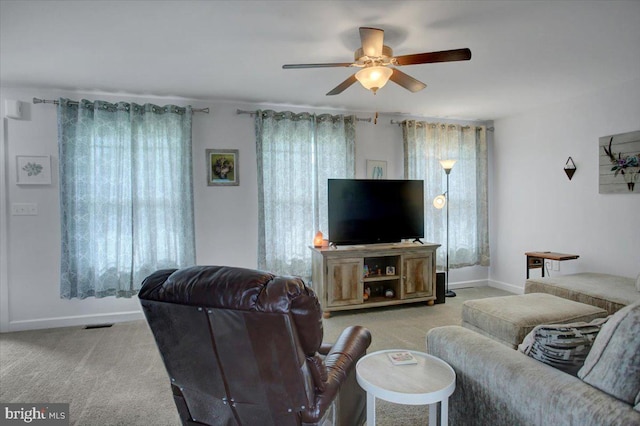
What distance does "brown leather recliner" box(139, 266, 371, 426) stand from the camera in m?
1.23

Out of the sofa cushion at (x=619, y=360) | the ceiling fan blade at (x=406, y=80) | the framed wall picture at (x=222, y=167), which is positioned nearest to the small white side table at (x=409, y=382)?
the sofa cushion at (x=619, y=360)

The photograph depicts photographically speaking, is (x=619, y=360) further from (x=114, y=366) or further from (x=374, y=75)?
(x=114, y=366)

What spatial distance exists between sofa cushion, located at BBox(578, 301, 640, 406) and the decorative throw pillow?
4.1 inches

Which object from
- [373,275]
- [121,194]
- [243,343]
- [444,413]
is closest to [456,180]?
[373,275]

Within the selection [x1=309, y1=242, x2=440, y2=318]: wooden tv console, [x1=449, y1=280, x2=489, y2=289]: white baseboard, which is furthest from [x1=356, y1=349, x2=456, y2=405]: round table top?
[x1=449, y1=280, x2=489, y2=289]: white baseboard

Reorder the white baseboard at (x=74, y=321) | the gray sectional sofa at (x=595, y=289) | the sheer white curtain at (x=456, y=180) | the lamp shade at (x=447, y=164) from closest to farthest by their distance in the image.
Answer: the gray sectional sofa at (x=595, y=289) < the white baseboard at (x=74, y=321) < the lamp shade at (x=447, y=164) < the sheer white curtain at (x=456, y=180)

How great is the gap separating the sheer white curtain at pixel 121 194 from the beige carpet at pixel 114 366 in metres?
0.59

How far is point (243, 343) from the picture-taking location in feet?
4.17

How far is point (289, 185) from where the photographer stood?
4.43m

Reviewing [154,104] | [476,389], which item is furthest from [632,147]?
[154,104]

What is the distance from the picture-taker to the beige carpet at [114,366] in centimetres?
226

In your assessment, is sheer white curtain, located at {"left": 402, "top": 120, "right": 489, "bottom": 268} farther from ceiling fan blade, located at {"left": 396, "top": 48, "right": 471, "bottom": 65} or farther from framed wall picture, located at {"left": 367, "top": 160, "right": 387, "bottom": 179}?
ceiling fan blade, located at {"left": 396, "top": 48, "right": 471, "bottom": 65}

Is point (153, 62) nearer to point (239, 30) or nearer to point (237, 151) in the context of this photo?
point (239, 30)

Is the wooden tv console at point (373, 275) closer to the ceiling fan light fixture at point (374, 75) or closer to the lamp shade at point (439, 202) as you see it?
the lamp shade at point (439, 202)
